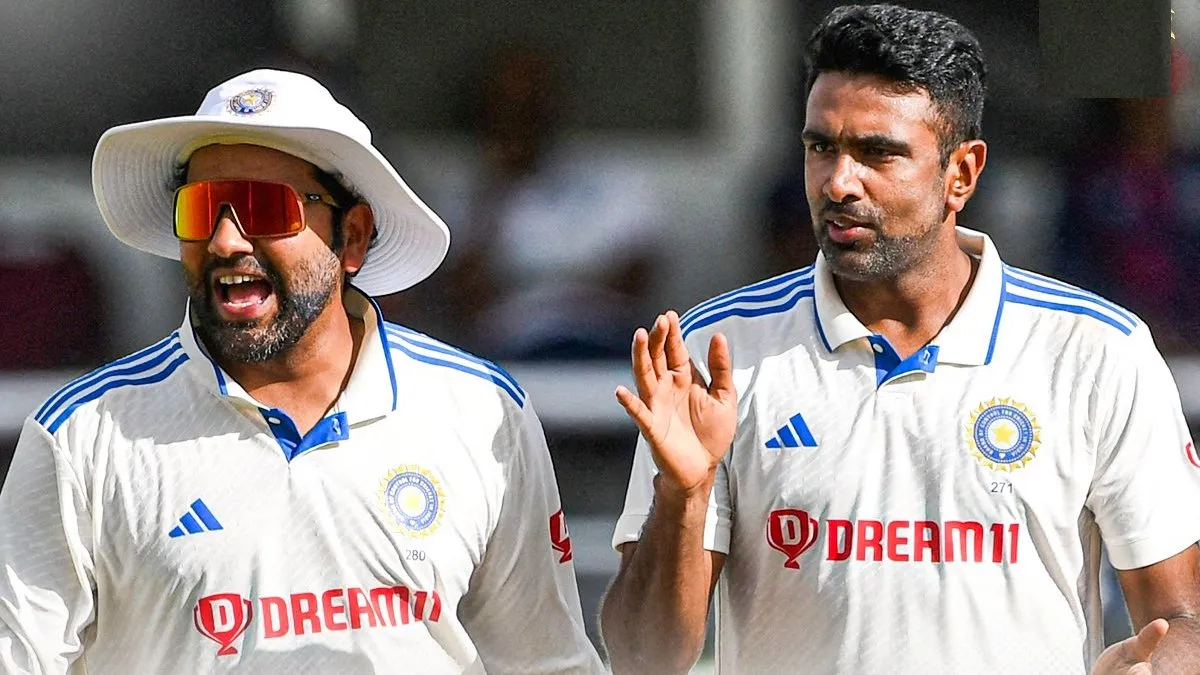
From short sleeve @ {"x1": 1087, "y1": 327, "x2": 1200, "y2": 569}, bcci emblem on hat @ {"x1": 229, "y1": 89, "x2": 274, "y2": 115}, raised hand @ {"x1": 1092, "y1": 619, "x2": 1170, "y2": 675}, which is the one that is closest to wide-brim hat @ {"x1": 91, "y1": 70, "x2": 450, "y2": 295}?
bcci emblem on hat @ {"x1": 229, "y1": 89, "x2": 274, "y2": 115}

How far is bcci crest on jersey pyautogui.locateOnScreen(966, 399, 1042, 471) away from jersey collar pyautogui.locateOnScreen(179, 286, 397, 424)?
2.87 feet

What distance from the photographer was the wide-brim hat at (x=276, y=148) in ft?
9.25

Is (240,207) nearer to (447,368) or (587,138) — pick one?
(447,368)

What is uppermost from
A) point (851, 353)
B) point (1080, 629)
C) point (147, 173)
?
point (147, 173)

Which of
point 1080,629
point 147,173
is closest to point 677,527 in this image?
point 1080,629

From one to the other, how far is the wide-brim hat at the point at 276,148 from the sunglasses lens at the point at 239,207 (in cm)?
9

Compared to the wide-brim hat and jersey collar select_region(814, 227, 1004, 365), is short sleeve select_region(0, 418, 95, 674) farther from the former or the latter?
jersey collar select_region(814, 227, 1004, 365)

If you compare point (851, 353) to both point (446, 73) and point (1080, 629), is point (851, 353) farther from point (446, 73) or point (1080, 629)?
point (446, 73)

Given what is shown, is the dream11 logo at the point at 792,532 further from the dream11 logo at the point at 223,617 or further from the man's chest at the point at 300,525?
the dream11 logo at the point at 223,617

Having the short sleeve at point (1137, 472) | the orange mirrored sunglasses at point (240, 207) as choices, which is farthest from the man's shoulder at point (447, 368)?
the short sleeve at point (1137, 472)

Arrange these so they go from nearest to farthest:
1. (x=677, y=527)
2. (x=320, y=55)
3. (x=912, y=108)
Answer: (x=677, y=527), (x=912, y=108), (x=320, y=55)

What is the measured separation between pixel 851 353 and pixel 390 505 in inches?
29.1

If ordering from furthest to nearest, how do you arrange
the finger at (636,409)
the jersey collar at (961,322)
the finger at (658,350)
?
the jersey collar at (961,322) → the finger at (658,350) → the finger at (636,409)

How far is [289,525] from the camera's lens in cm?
276
